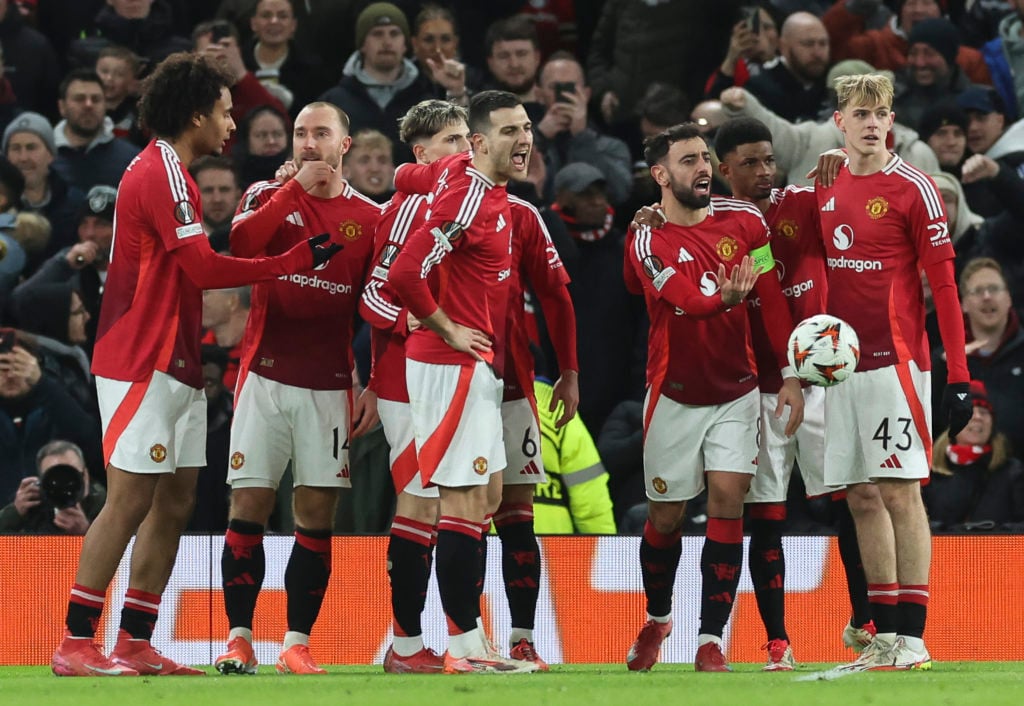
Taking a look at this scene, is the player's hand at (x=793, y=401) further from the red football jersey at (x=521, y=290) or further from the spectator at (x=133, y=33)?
the spectator at (x=133, y=33)

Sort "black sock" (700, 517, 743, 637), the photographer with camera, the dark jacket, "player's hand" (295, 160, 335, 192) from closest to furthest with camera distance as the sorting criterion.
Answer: "player's hand" (295, 160, 335, 192)
"black sock" (700, 517, 743, 637)
the photographer with camera
the dark jacket

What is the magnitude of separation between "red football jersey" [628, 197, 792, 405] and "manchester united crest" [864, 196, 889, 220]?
52 centimetres

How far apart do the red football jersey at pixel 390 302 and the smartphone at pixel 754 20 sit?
5247 millimetres

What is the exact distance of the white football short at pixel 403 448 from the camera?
801 cm

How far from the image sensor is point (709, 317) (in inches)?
320

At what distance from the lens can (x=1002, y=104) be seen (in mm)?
12891

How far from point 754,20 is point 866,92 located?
16.7ft

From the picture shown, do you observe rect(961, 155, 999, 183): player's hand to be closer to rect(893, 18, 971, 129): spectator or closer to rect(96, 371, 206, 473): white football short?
rect(893, 18, 971, 129): spectator

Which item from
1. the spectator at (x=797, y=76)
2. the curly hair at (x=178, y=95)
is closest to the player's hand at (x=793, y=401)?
the curly hair at (x=178, y=95)

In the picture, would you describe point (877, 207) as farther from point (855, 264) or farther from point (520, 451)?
point (520, 451)

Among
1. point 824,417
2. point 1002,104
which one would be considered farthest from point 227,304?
point 1002,104

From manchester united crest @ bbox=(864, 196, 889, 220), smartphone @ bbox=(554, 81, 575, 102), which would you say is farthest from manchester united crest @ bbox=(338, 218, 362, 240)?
smartphone @ bbox=(554, 81, 575, 102)

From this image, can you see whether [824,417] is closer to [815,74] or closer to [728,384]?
[728,384]

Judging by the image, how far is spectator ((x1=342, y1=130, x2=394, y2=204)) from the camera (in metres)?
11.3
